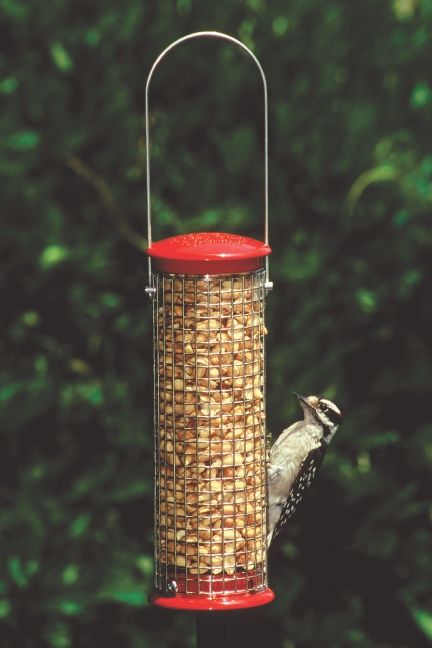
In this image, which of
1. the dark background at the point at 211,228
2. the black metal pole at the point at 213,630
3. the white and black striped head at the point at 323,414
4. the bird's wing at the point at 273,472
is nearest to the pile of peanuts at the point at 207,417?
the black metal pole at the point at 213,630

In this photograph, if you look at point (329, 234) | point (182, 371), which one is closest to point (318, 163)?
point (329, 234)

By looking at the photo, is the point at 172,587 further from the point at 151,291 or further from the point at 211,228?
the point at 211,228

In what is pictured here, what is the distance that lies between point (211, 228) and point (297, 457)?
1742 mm

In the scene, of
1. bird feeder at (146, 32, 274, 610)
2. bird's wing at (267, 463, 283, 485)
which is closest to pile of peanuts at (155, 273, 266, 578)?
bird feeder at (146, 32, 274, 610)

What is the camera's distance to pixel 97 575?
24.7 feet

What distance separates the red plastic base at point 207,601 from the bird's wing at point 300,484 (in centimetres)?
70

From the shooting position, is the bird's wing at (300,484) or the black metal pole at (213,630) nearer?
the black metal pole at (213,630)

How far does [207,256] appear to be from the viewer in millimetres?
5070

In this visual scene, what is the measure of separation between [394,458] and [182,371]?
287cm

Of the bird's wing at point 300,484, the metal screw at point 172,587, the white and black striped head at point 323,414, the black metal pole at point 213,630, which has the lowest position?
the black metal pole at point 213,630

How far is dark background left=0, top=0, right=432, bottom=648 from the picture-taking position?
294 inches

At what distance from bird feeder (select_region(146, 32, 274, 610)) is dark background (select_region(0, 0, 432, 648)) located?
2.19 m

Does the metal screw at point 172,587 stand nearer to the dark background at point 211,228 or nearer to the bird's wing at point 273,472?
the bird's wing at point 273,472

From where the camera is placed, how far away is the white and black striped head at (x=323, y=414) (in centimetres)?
609
